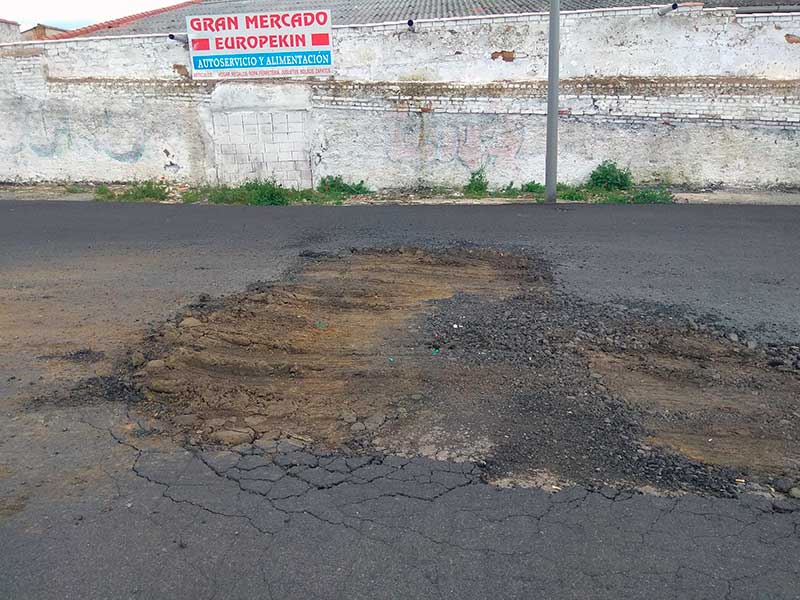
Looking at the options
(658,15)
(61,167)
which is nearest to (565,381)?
(658,15)

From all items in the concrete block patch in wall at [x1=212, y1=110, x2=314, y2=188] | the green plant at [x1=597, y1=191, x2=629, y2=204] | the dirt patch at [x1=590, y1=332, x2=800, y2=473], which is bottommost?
the dirt patch at [x1=590, y1=332, x2=800, y2=473]

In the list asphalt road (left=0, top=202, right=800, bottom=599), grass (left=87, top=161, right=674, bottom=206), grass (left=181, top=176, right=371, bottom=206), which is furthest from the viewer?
grass (left=181, top=176, right=371, bottom=206)

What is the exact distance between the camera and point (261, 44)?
14445 mm

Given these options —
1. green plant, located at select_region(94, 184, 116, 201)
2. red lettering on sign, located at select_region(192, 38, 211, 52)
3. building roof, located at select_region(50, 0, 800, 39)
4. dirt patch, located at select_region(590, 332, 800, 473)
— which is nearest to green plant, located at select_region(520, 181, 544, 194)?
building roof, located at select_region(50, 0, 800, 39)

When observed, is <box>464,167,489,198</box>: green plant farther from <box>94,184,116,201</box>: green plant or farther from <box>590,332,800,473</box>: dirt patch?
<box>590,332,800,473</box>: dirt patch

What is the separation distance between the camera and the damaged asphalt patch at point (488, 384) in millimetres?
3961

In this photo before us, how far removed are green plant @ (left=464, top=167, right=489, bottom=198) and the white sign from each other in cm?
406

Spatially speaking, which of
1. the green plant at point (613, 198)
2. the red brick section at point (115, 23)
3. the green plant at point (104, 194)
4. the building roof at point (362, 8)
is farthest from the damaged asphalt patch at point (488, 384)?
the red brick section at point (115, 23)

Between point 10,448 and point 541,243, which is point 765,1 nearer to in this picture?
point 541,243

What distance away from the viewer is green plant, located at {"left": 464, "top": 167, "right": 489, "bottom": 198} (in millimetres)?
14118

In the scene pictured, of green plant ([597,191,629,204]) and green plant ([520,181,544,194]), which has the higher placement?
green plant ([520,181,544,194])

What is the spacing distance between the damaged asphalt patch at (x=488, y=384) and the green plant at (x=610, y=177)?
7.79 m

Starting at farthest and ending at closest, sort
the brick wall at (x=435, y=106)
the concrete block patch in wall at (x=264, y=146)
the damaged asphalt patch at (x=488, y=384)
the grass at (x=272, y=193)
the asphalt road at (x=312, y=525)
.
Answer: the concrete block patch in wall at (x=264, y=146) → the grass at (x=272, y=193) → the brick wall at (x=435, y=106) → the damaged asphalt patch at (x=488, y=384) → the asphalt road at (x=312, y=525)

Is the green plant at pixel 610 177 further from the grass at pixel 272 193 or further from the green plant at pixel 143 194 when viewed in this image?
the green plant at pixel 143 194
